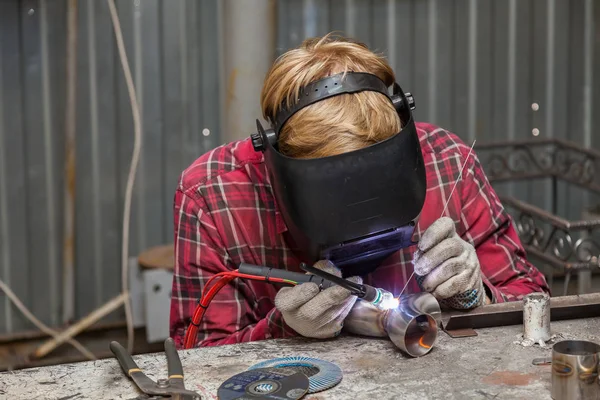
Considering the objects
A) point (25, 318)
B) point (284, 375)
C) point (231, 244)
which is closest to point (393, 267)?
point (231, 244)

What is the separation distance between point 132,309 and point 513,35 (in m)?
2.78

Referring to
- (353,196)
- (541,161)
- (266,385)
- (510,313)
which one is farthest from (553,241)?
(266,385)

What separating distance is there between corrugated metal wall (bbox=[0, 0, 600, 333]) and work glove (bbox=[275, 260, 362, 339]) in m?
2.47

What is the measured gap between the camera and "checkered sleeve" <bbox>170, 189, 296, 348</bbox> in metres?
2.37

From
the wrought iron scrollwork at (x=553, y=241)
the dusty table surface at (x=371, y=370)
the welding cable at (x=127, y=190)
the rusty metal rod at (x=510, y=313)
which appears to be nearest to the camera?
the dusty table surface at (x=371, y=370)

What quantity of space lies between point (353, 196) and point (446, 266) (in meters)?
0.37

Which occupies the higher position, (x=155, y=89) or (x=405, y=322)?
(x=155, y=89)

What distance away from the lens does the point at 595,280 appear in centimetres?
546

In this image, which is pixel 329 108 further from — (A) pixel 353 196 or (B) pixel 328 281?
(B) pixel 328 281

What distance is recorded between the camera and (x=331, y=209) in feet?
6.11

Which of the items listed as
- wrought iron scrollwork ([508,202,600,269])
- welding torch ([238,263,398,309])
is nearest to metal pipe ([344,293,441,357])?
welding torch ([238,263,398,309])

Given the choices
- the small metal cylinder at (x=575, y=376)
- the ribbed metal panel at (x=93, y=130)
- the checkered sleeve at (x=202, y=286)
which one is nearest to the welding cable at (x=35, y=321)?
the ribbed metal panel at (x=93, y=130)

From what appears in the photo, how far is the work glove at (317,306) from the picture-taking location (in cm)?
198

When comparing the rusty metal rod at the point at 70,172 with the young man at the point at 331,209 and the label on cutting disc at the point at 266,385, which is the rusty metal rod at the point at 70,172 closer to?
the young man at the point at 331,209
